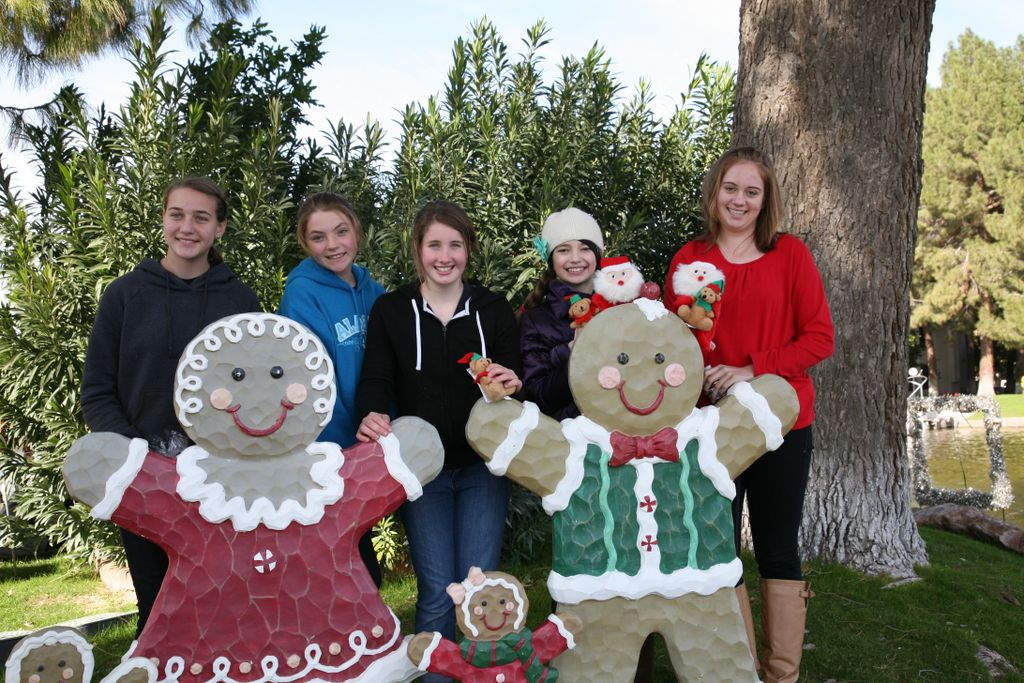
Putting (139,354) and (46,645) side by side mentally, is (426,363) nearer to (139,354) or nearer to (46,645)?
(139,354)

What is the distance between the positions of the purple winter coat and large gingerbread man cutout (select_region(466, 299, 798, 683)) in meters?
0.22

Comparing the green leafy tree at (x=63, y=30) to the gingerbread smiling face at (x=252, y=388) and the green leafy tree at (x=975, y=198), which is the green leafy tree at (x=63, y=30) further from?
the green leafy tree at (x=975, y=198)

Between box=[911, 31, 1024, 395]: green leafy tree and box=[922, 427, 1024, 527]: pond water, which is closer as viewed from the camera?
box=[922, 427, 1024, 527]: pond water

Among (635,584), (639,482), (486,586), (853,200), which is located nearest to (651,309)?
(639,482)

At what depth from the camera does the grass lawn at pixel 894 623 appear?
333 cm

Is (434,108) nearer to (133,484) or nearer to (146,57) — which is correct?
(146,57)

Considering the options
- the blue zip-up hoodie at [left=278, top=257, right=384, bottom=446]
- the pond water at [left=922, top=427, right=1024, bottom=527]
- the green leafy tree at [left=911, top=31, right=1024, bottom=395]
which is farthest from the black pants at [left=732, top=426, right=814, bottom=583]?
the green leafy tree at [left=911, top=31, right=1024, bottom=395]

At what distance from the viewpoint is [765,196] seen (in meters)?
2.67

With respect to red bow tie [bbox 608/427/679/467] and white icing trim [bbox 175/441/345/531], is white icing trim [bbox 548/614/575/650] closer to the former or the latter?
red bow tie [bbox 608/427/679/467]

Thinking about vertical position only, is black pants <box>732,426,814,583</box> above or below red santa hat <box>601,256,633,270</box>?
below

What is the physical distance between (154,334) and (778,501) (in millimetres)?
2008

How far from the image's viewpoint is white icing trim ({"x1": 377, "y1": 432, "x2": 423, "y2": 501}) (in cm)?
219

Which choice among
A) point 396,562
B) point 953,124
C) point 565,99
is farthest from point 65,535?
point 953,124

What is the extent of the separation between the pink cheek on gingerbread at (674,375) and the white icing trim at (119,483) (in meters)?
1.41
